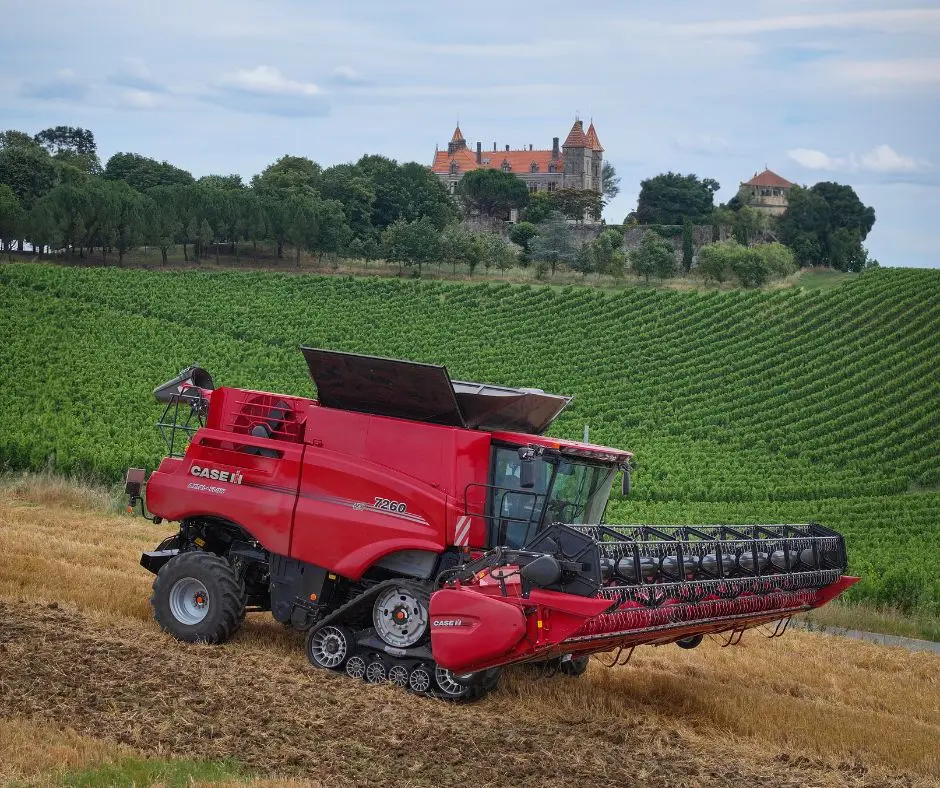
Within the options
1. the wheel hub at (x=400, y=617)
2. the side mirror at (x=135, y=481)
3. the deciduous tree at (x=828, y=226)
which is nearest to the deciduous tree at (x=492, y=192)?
the deciduous tree at (x=828, y=226)

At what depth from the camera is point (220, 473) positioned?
1220cm

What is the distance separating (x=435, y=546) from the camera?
10859mm

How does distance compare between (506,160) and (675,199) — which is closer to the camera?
(675,199)

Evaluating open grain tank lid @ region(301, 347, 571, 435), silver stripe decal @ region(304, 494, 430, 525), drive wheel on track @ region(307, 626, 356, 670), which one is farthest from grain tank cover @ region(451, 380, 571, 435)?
drive wheel on track @ region(307, 626, 356, 670)

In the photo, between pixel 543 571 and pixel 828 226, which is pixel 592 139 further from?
pixel 543 571

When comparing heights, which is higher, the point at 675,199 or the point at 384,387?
the point at 675,199

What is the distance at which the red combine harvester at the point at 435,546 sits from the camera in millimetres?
9945

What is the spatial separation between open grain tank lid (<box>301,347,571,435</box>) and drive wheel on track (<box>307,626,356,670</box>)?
2.09 m

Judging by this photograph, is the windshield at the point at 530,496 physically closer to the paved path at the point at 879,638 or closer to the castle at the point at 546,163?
the paved path at the point at 879,638

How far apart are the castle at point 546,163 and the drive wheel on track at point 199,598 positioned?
12972cm

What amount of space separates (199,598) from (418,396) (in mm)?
3147

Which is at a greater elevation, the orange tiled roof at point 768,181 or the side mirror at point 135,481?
the orange tiled roof at point 768,181

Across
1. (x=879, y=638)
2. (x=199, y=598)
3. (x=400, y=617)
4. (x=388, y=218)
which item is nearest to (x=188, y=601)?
(x=199, y=598)

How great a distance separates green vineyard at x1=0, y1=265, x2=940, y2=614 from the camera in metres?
30.7
